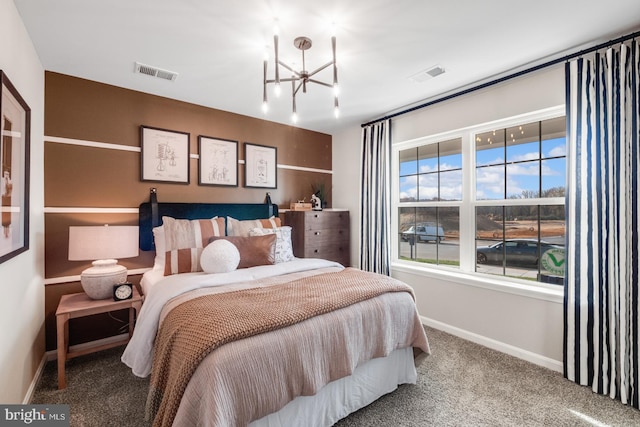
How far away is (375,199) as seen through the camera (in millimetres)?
3893

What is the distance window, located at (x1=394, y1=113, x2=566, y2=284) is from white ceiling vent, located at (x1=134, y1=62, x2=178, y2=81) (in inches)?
103

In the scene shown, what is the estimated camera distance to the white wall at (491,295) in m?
2.48

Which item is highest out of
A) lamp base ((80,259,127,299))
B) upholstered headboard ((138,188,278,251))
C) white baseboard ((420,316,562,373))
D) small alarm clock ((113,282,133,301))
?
upholstered headboard ((138,188,278,251))

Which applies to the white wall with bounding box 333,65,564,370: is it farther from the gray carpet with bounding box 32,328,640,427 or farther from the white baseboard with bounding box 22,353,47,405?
the white baseboard with bounding box 22,353,47,405

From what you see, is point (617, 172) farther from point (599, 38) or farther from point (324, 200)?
point (324, 200)

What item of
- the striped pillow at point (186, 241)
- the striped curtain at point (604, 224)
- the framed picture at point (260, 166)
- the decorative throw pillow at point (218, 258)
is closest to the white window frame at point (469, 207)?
the striped curtain at point (604, 224)

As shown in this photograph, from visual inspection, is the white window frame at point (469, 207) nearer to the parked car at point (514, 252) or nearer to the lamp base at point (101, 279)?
the parked car at point (514, 252)

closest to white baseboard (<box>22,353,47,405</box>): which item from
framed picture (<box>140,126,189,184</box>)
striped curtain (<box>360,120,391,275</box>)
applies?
framed picture (<box>140,126,189,184</box>)

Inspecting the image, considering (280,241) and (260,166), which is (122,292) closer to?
(280,241)

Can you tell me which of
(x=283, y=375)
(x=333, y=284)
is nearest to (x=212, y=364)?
(x=283, y=375)

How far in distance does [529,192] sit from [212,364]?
294 cm

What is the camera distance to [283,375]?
145cm

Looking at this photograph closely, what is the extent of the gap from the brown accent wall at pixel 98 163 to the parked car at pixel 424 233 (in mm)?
2267

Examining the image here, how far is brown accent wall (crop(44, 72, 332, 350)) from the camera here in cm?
261
